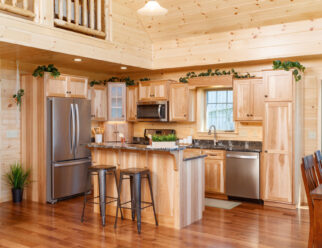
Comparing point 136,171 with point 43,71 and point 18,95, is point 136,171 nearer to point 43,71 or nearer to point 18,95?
point 43,71

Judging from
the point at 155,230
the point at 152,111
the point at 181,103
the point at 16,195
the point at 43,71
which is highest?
the point at 43,71

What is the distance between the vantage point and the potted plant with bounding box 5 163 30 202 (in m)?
5.92

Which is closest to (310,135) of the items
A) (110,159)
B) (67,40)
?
(110,159)

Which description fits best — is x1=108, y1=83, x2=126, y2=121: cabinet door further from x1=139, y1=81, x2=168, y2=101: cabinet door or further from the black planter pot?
the black planter pot

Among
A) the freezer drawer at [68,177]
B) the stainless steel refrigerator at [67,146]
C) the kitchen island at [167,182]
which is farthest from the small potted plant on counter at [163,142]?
the stainless steel refrigerator at [67,146]

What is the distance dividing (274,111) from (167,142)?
211cm

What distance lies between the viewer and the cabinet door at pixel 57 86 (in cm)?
597

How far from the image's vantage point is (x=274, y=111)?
5609mm

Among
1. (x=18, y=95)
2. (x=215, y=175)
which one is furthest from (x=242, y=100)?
(x=18, y=95)

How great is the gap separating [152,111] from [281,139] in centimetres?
274

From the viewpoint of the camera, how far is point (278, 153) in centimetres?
560

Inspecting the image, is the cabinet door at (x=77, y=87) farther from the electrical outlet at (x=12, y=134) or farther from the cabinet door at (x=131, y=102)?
the cabinet door at (x=131, y=102)

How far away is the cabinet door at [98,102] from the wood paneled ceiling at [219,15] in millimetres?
1585

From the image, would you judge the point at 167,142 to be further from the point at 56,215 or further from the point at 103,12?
the point at 103,12
